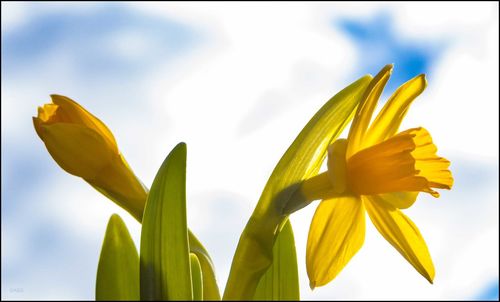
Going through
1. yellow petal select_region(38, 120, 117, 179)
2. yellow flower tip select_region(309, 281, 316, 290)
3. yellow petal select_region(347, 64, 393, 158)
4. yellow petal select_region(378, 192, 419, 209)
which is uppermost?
yellow petal select_region(347, 64, 393, 158)

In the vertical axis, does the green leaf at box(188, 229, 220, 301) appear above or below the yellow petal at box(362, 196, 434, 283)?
below

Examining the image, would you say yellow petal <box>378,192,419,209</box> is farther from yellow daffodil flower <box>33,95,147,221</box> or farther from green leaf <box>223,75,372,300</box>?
yellow daffodil flower <box>33,95,147,221</box>

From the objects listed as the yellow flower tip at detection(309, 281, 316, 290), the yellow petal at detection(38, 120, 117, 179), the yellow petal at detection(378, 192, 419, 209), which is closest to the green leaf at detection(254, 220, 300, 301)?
the yellow flower tip at detection(309, 281, 316, 290)

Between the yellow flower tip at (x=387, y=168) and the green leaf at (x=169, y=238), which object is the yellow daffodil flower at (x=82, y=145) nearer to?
the green leaf at (x=169, y=238)

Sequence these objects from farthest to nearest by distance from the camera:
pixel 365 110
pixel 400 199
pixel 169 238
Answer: pixel 400 199
pixel 365 110
pixel 169 238

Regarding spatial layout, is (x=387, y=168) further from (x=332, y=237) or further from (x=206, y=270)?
(x=206, y=270)

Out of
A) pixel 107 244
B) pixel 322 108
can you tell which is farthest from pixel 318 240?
pixel 107 244

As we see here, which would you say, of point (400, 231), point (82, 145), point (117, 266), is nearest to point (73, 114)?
point (82, 145)
